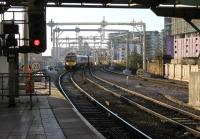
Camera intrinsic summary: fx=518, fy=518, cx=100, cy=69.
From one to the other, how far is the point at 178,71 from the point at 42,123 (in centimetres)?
3629

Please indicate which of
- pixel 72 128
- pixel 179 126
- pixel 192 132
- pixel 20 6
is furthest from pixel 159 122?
pixel 20 6

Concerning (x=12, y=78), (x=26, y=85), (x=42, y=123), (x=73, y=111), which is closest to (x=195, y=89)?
(x=73, y=111)

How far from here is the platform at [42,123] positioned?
12.7 metres

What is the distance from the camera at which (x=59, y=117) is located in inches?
659

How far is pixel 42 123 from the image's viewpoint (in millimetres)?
14969

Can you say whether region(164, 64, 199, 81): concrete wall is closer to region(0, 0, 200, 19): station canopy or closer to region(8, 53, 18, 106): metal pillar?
region(0, 0, 200, 19): station canopy

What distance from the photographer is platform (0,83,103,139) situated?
12.7 meters

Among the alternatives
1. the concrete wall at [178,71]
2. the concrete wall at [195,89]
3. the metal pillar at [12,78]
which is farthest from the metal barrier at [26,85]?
the concrete wall at [178,71]

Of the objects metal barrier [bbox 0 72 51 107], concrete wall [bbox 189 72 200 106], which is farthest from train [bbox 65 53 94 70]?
concrete wall [bbox 189 72 200 106]

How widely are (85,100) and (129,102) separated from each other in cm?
358

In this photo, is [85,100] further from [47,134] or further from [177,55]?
[177,55]

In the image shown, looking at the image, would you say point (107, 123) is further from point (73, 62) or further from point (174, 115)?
point (73, 62)

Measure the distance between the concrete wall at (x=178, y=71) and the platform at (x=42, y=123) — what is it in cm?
2632

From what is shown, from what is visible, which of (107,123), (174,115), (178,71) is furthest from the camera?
(178,71)
